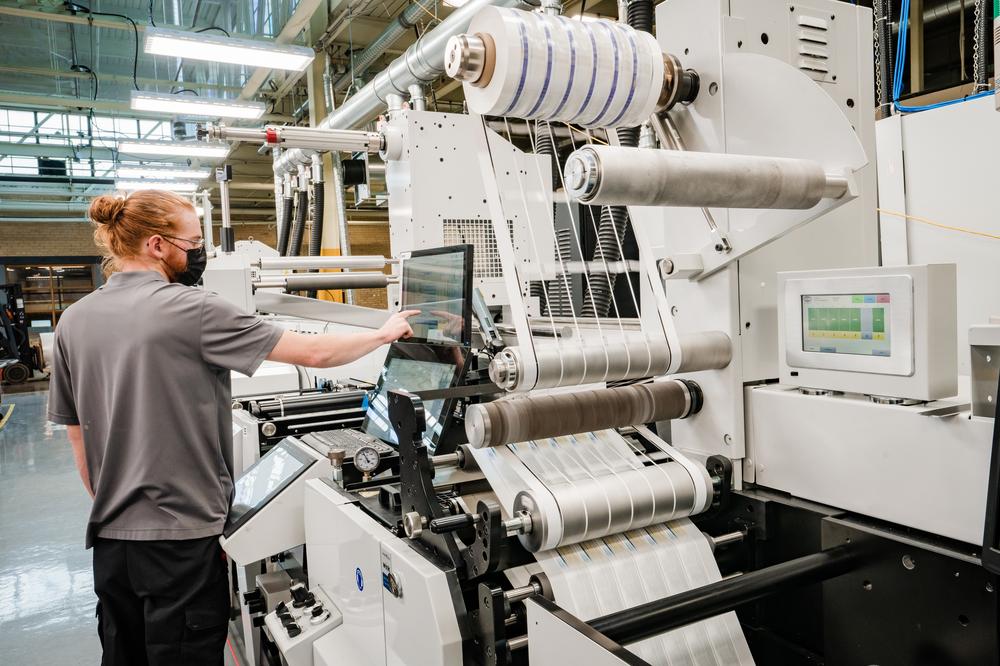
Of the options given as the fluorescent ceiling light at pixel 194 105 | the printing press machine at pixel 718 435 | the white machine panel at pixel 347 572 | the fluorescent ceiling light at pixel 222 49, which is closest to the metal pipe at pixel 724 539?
the printing press machine at pixel 718 435

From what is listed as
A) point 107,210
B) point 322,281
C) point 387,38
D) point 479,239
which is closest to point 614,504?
point 107,210

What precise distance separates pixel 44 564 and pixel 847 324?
162 inches

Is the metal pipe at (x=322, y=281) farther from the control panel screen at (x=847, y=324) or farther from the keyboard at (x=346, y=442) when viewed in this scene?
the control panel screen at (x=847, y=324)

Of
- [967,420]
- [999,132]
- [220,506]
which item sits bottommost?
[220,506]

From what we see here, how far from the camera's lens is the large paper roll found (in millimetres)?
947

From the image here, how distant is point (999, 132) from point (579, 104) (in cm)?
137

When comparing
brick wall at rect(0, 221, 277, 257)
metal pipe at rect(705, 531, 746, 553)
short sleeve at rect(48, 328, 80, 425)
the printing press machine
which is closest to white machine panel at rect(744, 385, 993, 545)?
the printing press machine

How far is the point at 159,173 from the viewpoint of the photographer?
27.4ft

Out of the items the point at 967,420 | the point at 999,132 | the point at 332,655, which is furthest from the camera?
the point at 999,132

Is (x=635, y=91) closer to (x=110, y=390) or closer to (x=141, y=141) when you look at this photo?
(x=110, y=390)

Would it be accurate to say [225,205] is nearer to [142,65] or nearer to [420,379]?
[420,379]

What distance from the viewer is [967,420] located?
2.91ft

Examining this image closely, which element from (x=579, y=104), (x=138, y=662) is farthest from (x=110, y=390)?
(x=579, y=104)

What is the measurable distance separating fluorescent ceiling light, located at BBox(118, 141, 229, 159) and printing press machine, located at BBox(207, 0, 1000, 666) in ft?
21.2
